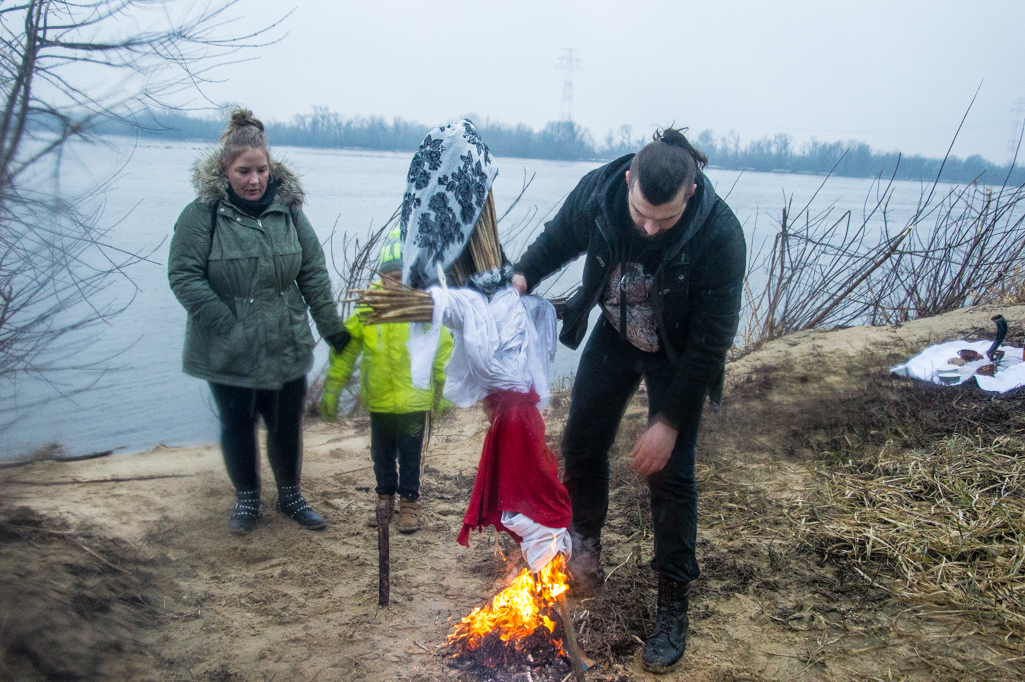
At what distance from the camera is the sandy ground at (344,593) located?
253 cm

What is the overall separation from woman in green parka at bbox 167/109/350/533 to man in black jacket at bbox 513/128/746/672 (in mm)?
1235

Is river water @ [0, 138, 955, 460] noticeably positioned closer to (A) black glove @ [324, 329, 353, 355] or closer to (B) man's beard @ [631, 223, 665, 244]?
(A) black glove @ [324, 329, 353, 355]

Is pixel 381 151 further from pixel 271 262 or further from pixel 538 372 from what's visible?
pixel 538 372

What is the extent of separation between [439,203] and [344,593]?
188 centimetres

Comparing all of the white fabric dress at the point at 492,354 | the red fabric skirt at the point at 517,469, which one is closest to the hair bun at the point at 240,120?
the white fabric dress at the point at 492,354

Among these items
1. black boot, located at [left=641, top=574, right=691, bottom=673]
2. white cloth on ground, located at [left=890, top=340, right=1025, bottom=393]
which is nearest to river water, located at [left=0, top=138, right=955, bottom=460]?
black boot, located at [left=641, top=574, right=691, bottom=673]

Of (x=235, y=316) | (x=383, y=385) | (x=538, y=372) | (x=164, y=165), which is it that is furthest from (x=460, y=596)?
(x=164, y=165)

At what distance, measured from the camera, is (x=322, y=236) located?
247 inches

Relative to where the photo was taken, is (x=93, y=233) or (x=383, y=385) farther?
(x=383, y=385)

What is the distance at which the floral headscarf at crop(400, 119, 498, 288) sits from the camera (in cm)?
220

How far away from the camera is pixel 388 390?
331 cm

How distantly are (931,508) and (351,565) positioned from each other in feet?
9.56

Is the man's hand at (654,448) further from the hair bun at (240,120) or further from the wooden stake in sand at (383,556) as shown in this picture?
the hair bun at (240,120)

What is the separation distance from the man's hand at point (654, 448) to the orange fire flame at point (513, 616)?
571 millimetres
